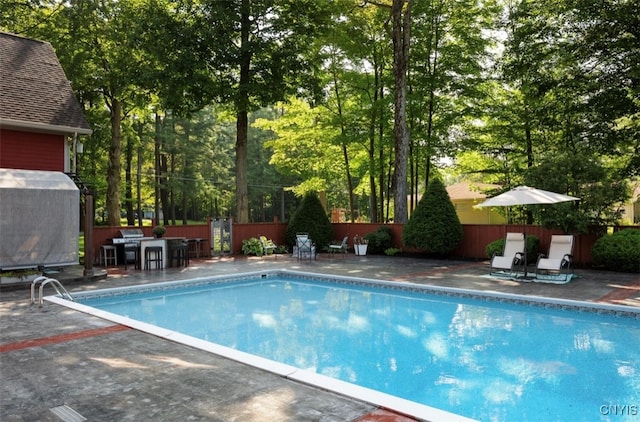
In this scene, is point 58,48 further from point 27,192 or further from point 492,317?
point 492,317

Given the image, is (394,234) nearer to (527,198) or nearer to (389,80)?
(527,198)

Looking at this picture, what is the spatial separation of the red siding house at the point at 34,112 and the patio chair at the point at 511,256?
11.6 meters

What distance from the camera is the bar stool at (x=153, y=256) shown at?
13.5m

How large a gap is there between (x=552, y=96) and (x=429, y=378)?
15.8 meters

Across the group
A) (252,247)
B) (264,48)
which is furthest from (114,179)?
(264,48)

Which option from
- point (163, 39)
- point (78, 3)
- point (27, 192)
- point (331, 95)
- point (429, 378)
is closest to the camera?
point (429, 378)

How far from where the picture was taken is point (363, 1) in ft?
62.8

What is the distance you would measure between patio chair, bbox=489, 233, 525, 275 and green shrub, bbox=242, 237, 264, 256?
864cm

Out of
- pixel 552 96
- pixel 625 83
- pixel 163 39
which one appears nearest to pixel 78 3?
pixel 163 39

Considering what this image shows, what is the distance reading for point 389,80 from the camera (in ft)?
69.5

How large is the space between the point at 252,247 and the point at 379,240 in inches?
193

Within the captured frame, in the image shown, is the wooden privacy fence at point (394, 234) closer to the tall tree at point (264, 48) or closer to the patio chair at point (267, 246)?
the patio chair at point (267, 246)

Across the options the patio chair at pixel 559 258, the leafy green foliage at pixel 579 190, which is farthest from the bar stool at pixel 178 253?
the leafy green foliage at pixel 579 190

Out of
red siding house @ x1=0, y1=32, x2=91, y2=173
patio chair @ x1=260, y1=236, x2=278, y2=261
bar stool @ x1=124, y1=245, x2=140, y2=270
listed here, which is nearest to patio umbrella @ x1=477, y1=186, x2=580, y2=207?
patio chair @ x1=260, y1=236, x2=278, y2=261
